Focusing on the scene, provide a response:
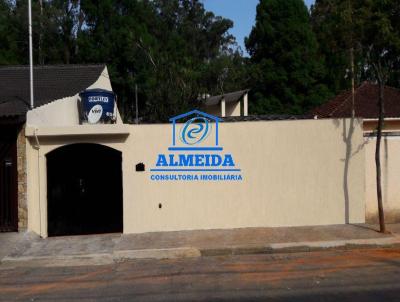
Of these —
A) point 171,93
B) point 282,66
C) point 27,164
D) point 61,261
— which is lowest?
point 61,261

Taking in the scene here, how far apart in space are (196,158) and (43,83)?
630cm

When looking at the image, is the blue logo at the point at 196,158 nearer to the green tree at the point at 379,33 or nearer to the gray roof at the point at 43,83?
the green tree at the point at 379,33

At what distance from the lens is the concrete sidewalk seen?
1009cm

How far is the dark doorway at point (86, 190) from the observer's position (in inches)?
511

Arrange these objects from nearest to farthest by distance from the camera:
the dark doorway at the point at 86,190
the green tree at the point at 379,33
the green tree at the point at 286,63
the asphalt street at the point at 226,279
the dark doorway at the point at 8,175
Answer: the asphalt street at the point at 226,279 → the green tree at the point at 379,33 → the dark doorway at the point at 8,175 → the dark doorway at the point at 86,190 → the green tree at the point at 286,63

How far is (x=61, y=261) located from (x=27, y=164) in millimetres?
2962

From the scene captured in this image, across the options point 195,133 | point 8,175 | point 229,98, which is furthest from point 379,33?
point 229,98

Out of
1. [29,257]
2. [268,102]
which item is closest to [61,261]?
[29,257]

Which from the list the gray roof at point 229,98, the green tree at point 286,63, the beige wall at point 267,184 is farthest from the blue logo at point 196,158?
the green tree at point 286,63

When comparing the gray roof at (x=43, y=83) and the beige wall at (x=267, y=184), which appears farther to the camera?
the gray roof at (x=43, y=83)

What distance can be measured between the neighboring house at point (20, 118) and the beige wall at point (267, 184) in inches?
21.2

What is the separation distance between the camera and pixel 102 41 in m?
42.3

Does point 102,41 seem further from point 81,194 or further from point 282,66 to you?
point 81,194

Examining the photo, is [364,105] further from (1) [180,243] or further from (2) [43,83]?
(1) [180,243]
